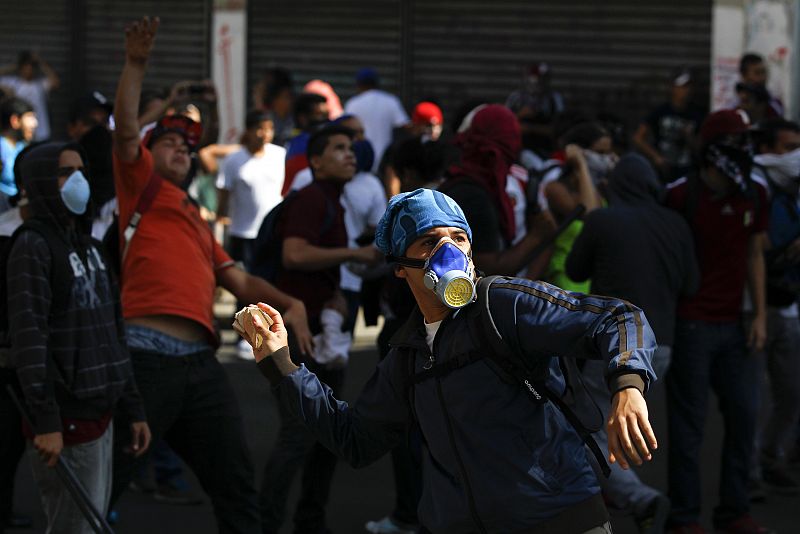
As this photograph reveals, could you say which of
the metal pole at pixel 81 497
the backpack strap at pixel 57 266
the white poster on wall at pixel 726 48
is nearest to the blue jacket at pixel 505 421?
the metal pole at pixel 81 497

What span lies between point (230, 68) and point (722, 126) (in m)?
9.53

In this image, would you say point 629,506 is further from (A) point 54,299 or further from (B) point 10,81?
(B) point 10,81

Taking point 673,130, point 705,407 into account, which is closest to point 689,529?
point 705,407

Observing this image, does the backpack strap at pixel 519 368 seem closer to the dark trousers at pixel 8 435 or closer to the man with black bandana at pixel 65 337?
the man with black bandana at pixel 65 337

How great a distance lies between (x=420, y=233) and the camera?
367cm

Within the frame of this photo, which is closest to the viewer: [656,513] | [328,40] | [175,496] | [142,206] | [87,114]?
[142,206]

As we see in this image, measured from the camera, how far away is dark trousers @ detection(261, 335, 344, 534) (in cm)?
611

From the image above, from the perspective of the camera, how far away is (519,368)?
11.8 ft

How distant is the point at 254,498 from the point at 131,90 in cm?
159

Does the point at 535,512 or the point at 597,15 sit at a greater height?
the point at 597,15

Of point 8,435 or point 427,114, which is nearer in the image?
point 8,435

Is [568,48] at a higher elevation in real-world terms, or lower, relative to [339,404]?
higher

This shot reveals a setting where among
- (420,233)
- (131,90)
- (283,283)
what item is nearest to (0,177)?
(283,283)

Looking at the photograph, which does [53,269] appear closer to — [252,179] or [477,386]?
Answer: [477,386]
